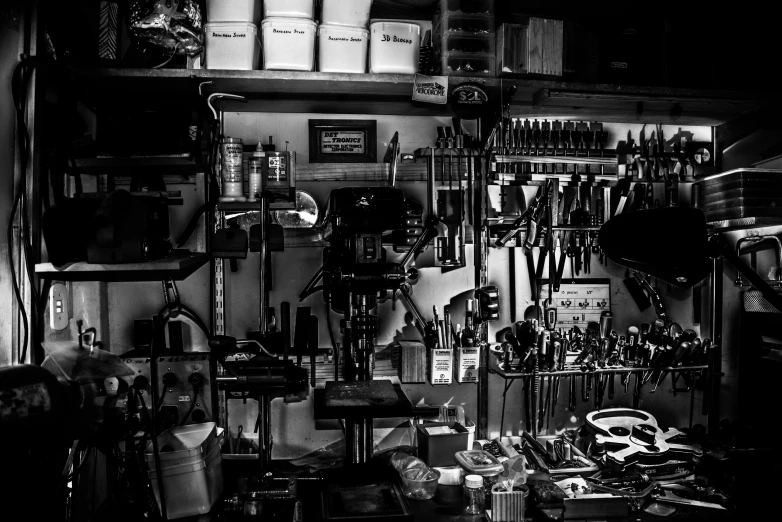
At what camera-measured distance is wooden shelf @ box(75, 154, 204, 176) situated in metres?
2.28

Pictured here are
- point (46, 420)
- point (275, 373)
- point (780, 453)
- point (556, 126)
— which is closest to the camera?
point (46, 420)

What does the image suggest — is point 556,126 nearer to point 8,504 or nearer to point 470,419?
point 470,419

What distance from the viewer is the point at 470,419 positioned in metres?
2.80

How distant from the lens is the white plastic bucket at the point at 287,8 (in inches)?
90.0

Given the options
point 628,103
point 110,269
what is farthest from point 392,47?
point 110,269

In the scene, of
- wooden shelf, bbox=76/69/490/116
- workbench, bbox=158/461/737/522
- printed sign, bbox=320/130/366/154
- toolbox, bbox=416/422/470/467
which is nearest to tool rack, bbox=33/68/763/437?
wooden shelf, bbox=76/69/490/116

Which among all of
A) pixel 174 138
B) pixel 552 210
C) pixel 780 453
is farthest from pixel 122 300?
pixel 780 453

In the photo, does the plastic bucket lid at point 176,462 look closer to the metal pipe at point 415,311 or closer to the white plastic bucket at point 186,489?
the white plastic bucket at point 186,489

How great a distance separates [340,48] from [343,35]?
55 mm

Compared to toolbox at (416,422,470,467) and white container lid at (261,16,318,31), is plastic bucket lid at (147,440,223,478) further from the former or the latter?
white container lid at (261,16,318,31)

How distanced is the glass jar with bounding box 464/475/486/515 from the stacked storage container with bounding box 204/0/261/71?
186 cm

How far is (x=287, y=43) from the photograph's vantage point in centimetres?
230

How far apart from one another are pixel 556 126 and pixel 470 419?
1529mm

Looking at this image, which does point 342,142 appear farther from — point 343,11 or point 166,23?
point 166,23
